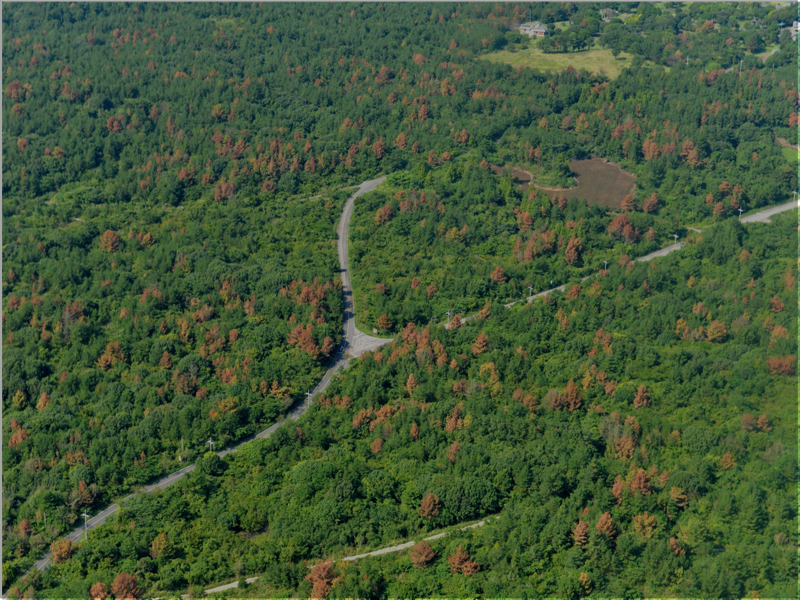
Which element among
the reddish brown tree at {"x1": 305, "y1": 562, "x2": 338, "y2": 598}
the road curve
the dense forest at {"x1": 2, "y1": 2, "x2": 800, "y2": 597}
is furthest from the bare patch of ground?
the reddish brown tree at {"x1": 305, "y1": 562, "x2": 338, "y2": 598}

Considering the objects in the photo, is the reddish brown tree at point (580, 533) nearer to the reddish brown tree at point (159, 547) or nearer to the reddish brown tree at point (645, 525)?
the reddish brown tree at point (645, 525)

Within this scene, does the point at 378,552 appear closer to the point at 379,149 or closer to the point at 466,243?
the point at 466,243

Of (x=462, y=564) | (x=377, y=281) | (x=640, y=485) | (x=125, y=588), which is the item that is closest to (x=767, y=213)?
(x=377, y=281)

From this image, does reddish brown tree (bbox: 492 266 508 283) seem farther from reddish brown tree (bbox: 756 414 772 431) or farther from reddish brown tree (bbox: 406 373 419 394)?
reddish brown tree (bbox: 756 414 772 431)

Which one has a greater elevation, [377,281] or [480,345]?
[377,281]

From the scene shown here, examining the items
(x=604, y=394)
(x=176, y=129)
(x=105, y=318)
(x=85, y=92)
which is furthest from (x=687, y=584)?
(x=85, y=92)

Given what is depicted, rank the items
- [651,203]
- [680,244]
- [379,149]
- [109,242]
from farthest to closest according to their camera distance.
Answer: [379,149]
[651,203]
[680,244]
[109,242]

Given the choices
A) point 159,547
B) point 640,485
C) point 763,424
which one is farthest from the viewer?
point 763,424
